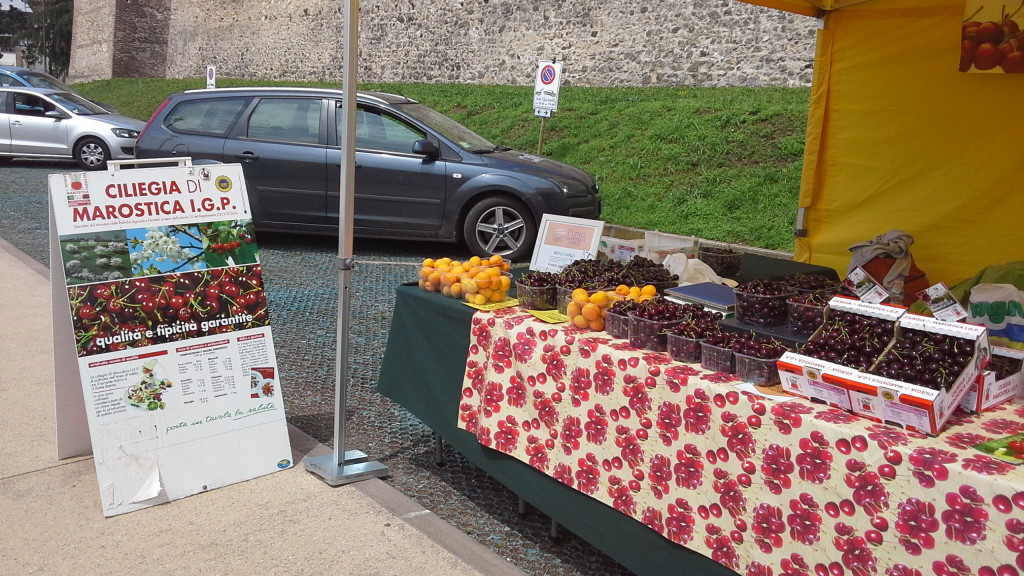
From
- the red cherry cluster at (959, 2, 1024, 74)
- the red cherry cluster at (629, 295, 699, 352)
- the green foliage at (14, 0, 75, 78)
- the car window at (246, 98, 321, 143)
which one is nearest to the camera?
the red cherry cluster at (629, 295, 699, 352)

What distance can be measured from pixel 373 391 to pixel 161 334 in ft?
5.15

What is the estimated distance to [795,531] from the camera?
225cm

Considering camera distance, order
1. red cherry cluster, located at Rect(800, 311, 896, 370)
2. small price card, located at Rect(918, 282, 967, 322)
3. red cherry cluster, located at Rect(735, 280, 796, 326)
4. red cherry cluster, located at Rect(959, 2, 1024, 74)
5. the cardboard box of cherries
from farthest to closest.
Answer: red cherry cluster, located at Rect(959, 2, 1024, 74), red cherry cluster, located at Rect(735, 280, 796, 326), small price card, located at Rect(918, 282, 967, 322), red cherry cluster, located at Rect(800, 311, 896, 370), the cardboard box of cherries

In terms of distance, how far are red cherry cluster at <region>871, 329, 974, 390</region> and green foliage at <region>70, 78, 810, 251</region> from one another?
722cm

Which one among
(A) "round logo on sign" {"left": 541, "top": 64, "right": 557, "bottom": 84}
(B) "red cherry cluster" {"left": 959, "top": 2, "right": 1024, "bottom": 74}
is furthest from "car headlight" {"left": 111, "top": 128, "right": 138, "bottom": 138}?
(B) "red cherry cluster" {"left": 959, "top": 2, "right": 1024, "bottom": 74}

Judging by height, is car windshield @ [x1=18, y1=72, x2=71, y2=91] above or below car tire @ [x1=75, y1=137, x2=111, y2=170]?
above

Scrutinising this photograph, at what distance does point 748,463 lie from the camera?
7.70ft

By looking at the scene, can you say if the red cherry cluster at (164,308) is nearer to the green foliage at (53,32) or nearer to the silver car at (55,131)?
the silver car at (55,131)

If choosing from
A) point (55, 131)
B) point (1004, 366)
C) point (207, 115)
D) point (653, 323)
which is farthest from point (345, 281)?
point (55, 131)

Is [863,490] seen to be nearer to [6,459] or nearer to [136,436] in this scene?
[136,436]

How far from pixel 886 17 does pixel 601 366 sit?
136 inches

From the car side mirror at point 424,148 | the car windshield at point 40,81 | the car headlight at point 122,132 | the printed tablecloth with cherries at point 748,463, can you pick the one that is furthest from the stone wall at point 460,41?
the printed tablecloth with cherries at point 748,463

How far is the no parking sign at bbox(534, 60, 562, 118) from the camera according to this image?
11.3m

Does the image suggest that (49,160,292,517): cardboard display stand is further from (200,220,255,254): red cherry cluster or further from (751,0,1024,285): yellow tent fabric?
(751,0,1024,285): yellow tent fabric
